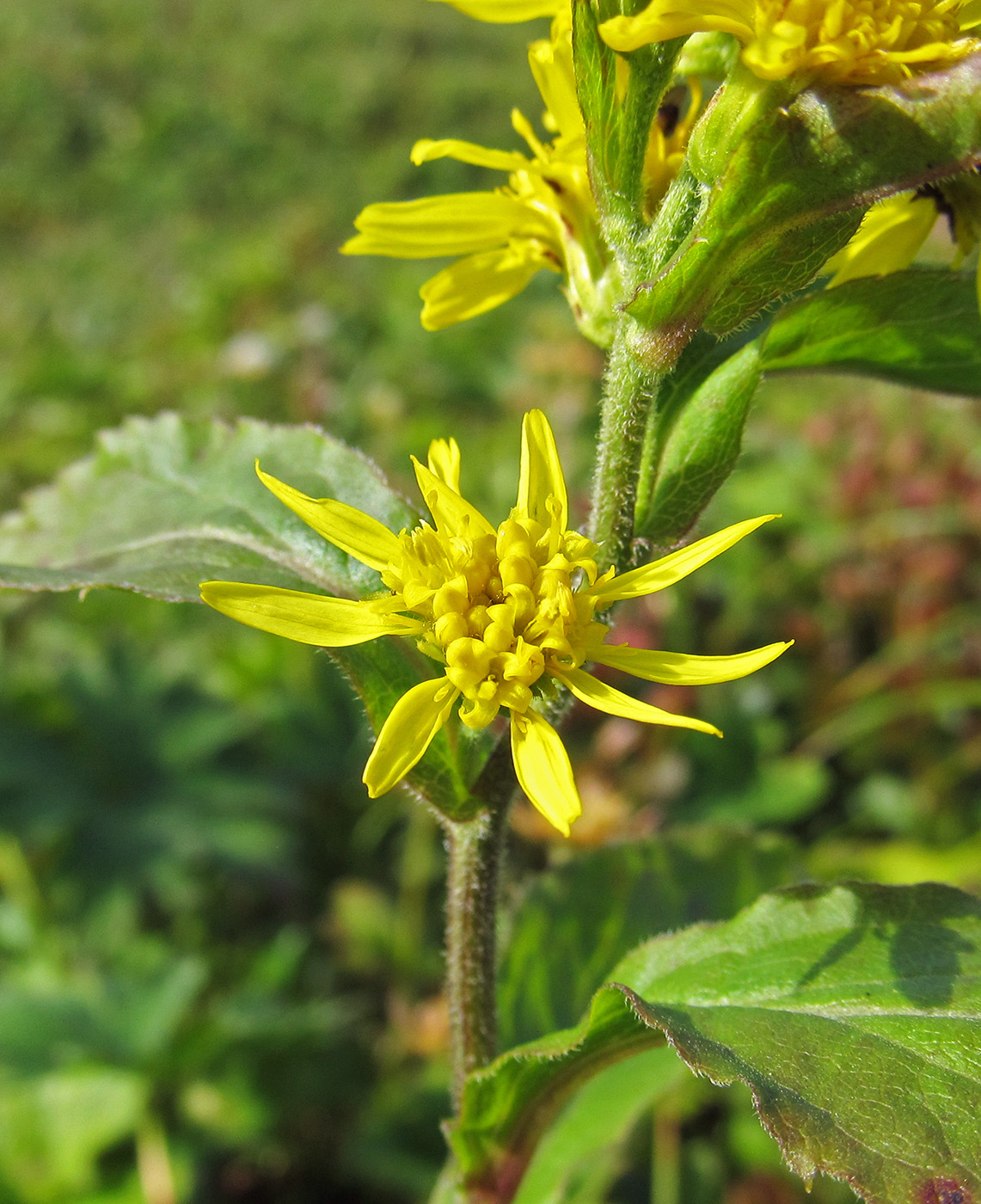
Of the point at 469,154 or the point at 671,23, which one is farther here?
the point at 469,154

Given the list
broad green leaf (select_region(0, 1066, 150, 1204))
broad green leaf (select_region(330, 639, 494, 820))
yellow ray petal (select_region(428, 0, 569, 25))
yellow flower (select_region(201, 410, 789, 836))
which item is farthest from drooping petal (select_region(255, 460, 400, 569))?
broad green leaf (select_region(0, 1066, 150, 1204))

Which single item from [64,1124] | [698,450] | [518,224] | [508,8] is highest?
[508,8]

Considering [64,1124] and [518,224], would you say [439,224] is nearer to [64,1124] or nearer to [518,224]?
[518,224]

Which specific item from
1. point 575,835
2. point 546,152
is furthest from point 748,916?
point 575,835

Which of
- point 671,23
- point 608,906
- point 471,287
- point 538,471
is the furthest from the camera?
point 608,906

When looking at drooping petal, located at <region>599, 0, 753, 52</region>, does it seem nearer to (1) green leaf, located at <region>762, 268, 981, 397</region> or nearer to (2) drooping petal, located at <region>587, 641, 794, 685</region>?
(1) green leaf, located at <region>762, 268, 981, 397</region>

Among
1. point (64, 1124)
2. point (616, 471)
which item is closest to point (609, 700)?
point (616, 471)
